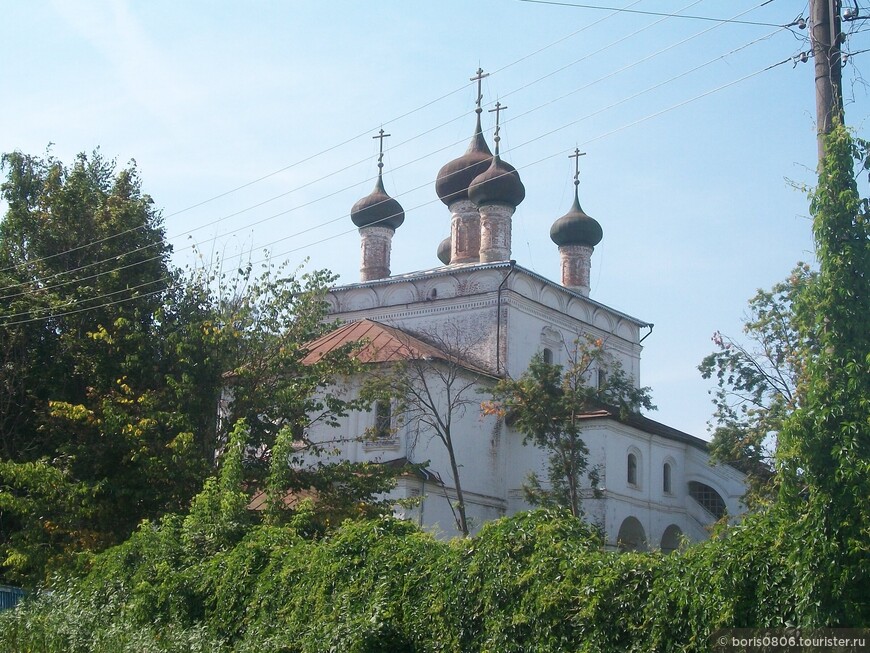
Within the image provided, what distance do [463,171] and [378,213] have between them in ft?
9.75

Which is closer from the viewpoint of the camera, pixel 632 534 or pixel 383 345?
pixel 383 345

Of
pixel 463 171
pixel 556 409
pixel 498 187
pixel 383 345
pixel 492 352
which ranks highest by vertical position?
pixel 463 171

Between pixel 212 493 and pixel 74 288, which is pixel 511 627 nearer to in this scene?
pixel 212 493

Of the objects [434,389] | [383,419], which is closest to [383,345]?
[434,389]

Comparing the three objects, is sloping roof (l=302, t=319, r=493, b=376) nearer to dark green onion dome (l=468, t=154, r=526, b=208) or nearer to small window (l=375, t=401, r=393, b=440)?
small window (l=375, t=401, r=393, b=440)

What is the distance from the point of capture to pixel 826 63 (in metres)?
8.18

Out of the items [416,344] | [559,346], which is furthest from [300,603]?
[559,346]

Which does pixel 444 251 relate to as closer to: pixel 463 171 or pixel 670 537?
pixel 463 171

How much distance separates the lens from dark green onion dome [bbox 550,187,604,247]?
30.8 metres

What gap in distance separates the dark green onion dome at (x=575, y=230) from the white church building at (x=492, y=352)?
34 millimetres

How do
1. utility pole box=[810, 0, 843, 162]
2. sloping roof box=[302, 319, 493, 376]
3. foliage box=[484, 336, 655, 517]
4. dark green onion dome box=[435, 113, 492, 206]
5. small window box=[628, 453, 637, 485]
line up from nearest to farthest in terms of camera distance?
1. utility pole box=[810, 0, 843, 162]
2. foliage box=[484, 336, 655, 517]
3. sloping roof box=[302, 319, 493, 376]
4. small window box=[628, 453, 637, 485]
5. dark green onion dome box=[435, 113, 492, 206]

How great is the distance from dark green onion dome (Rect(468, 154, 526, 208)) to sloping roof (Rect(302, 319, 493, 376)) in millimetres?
4093

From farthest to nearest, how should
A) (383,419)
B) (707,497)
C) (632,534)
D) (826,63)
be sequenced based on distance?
(707,497) → (632,534) → (383,419) → (826,63)

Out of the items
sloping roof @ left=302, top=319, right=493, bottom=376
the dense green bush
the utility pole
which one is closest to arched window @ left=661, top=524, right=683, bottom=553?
sloping roof @ left=302, top=319, right=493, bottom=376
